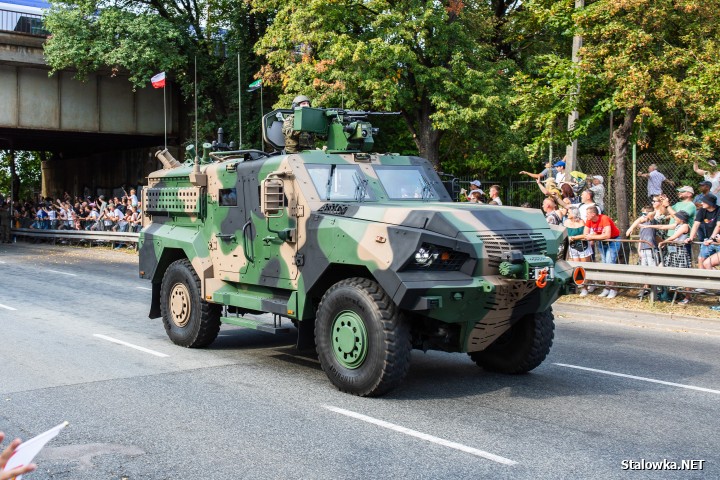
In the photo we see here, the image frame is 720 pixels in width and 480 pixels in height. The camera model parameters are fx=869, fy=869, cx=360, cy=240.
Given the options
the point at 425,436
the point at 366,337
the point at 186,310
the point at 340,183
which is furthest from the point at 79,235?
the point at 425,436

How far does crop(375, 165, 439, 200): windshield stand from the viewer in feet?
30.4

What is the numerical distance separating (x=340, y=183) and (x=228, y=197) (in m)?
1.56

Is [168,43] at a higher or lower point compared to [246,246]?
higher

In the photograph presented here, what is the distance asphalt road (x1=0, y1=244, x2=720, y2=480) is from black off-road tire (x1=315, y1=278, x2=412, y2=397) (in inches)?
7.3

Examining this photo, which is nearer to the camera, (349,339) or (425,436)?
(425,436)

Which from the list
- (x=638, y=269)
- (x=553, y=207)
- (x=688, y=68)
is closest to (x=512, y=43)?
(x=688, y=68)

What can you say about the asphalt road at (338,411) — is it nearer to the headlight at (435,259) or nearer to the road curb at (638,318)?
the road curb at (638,318)

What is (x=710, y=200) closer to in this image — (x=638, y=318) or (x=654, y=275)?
(x=654, y=275)

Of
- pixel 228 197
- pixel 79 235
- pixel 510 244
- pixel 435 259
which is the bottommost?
pixel 79 235

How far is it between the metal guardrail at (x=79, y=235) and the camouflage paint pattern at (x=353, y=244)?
14787 mm

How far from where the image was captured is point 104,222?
31.9 metres

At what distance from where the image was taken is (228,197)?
988 centimetres

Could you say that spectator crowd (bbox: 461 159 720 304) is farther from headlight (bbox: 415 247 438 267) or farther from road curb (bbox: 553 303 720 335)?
headlight (bbox: 415 247 438 267)

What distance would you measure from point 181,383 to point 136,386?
422mm
